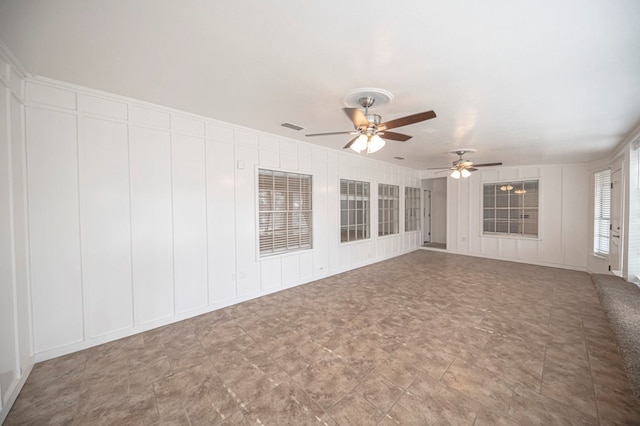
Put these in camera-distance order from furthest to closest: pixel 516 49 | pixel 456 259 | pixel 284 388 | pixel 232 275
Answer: pixel 456 259 < pixel 232 275 < pixel 284 388 < pixel 516 49

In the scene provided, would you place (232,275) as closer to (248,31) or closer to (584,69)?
(248,31)

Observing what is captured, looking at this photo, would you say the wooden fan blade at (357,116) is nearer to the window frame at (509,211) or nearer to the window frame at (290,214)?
the window frame at (290,214)

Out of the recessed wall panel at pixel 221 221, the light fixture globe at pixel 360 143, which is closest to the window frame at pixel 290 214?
the recessed wall panel at pixel 221 221

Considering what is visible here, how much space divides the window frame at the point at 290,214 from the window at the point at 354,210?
1001mm

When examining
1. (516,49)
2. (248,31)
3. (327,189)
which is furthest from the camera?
(327,189)

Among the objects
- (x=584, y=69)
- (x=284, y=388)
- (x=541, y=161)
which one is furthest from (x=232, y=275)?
(x=541, y=161)

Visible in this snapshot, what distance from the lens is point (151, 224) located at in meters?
3.07

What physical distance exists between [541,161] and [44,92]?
9.28 meters

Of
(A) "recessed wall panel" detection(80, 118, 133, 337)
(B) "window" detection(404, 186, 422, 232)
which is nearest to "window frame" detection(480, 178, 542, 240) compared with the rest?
(B) "window" detection(404, 186, 422, 232)

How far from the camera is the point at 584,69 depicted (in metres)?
2.11

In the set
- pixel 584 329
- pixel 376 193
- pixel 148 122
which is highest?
pixel 148 122

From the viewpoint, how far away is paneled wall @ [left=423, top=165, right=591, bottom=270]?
20.2ft

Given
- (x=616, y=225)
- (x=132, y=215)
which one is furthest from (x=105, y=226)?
(x=616, y=225)

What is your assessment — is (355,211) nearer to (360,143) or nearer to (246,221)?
(246,221)
